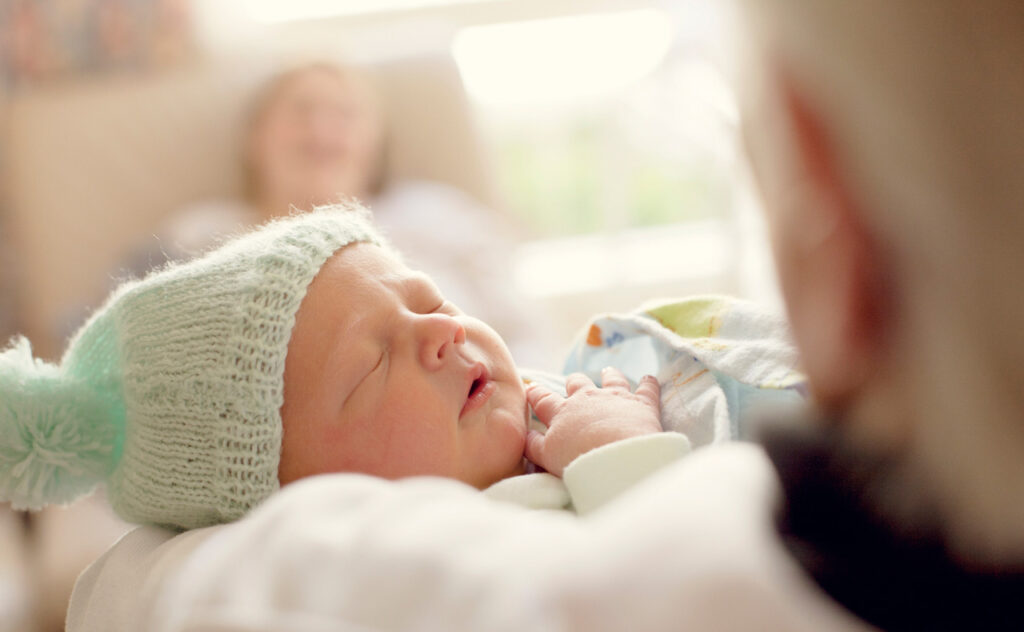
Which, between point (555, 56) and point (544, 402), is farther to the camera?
point (555, 56)

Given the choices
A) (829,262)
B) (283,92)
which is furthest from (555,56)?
(829,262)

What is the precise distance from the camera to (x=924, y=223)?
0.36m

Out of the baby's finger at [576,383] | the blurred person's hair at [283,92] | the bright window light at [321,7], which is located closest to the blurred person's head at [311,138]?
the blurred person's hair at [283,92]

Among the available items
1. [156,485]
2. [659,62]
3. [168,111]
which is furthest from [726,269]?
[156,485]

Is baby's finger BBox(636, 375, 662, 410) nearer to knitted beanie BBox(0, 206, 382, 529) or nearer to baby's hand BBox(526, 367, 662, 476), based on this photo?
baby's hand BBox(526, 367, 662, 476)

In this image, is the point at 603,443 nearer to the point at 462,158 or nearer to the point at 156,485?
the point at 156,485

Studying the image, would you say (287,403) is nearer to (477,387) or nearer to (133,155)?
(477,387)

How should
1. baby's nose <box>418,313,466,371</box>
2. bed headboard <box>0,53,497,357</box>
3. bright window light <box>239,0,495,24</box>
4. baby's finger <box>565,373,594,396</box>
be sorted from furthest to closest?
bright window light <box>239,0,495,24</box>, bed headboard <box>0,53,497,357</box>, baby's finger <box>565,373,594,396</box>, baby's nose <box>418,313,466,371</box>

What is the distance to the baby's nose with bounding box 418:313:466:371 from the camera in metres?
0.82

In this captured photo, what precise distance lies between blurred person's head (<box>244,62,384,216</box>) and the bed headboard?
108 mm

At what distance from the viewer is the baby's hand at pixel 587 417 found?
789 mm

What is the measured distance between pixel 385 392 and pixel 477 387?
11 cm

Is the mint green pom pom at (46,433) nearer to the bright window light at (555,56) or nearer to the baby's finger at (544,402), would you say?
the baby's finger at (544,402)

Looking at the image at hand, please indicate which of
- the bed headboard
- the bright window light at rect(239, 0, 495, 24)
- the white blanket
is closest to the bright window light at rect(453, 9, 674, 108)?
the bright window light at rect(239, 0, 495, 24)
